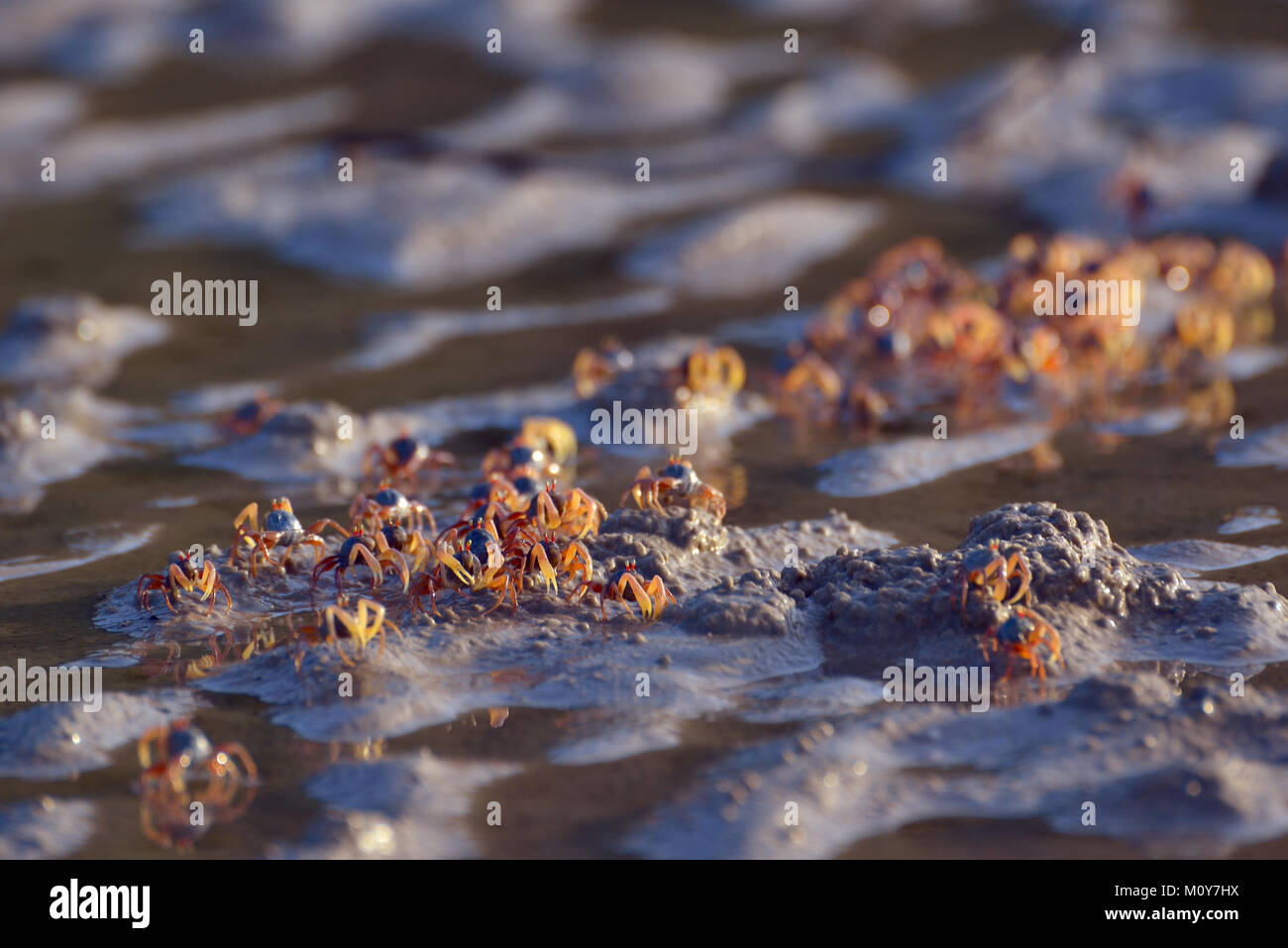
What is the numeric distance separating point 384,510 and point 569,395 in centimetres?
288

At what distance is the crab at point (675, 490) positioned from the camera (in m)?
7.29

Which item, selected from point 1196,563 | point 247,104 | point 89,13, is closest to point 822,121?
point 247,104

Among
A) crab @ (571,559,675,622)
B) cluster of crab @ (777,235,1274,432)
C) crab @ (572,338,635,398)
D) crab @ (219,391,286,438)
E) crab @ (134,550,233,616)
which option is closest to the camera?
crab @ (571,559,675,622)

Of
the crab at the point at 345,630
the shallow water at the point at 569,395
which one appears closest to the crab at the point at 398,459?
the shallow water at the point at 569,395

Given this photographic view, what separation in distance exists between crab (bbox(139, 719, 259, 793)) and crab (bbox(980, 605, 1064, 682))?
281 cm

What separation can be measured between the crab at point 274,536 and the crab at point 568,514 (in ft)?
3.04

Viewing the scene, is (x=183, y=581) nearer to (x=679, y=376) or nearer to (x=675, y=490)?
(x=675, y=490)


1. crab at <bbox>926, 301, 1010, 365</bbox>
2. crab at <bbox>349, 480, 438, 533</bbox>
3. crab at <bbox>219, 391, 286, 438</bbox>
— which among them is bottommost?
crab at <bbox>349, 480, 438, 533</bbox>

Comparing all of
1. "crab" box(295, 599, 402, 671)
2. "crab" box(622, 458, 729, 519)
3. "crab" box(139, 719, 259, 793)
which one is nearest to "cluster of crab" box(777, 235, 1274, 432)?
"crab" box(622, 458, 729, 519)

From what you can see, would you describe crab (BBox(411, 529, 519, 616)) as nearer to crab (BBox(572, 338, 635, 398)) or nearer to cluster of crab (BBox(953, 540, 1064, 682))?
cluster of crab (BBox(953, 540, 1064, 682))

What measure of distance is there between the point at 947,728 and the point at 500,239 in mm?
8545

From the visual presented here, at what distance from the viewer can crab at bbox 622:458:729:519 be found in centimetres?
729

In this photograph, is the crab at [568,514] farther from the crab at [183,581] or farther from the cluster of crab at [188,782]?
the cluster of crab at [188,782]
